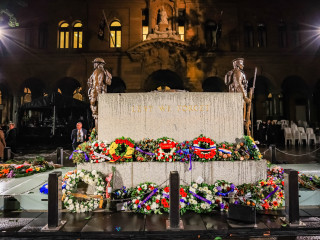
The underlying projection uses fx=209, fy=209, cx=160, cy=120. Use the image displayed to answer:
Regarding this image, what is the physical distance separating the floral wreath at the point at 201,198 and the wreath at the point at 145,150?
4.49 ft

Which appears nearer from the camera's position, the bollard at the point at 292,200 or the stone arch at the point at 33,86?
the bollard at the point at 292,200

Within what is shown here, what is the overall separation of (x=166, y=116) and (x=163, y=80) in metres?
17.8

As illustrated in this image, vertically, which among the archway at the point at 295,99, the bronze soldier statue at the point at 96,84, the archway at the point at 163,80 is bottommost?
the bronze soldier statue at the point at 96,84

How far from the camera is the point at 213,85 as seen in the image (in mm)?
24453

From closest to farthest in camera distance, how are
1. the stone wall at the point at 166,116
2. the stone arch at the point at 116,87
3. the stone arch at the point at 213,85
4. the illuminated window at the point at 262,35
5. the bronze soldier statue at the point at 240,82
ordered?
1. the stone wall at the point at 166,116
2. the bronze soldier statue at the point at 240,82
3. the stone arch at the point at 213,85
4. the illuminated window at the point at 262,35
5. the stone arch at the point at 116,87

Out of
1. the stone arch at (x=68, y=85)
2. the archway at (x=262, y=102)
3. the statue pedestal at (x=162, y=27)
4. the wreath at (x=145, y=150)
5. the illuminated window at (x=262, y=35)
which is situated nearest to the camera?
the wreath at (x=145, y=150)

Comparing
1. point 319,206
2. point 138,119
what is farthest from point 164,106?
point 319,206

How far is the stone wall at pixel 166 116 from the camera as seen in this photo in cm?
636

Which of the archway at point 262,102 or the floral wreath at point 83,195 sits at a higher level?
the archway at point 262,102

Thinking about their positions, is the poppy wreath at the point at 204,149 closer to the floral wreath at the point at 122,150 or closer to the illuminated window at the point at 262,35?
the floral wreath at the point at 122,150

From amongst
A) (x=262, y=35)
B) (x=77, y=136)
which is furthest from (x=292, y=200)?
(x=262, y=35)

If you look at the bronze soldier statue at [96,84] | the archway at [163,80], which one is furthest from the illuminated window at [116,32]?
the bronze soldier statue at [96,84]

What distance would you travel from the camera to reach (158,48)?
20469 millimetres

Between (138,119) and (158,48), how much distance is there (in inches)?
620
